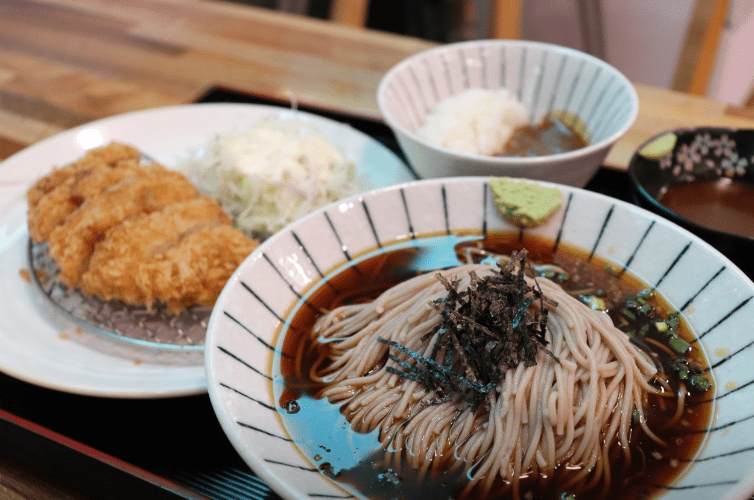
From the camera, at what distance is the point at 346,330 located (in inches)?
58.3

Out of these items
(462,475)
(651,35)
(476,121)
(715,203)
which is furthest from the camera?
(651,35)

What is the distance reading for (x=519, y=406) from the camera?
1.18 meters

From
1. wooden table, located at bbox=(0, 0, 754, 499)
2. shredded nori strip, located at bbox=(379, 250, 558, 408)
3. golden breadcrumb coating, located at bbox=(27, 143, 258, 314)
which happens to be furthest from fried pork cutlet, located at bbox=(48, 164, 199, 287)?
shredded nori strip, located at bbox=(379, 250, 558, 408)

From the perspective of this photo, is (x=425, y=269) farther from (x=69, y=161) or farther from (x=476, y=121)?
(x=69, y=161)

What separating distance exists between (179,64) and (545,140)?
83.8 inches

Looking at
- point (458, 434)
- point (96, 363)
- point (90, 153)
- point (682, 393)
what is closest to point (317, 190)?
point (90, 153)

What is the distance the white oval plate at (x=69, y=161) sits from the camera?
1.47 metres

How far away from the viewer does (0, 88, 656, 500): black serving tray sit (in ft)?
4.20

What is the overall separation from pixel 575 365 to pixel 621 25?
3694 mm

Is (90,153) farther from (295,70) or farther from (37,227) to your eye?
(295,70)

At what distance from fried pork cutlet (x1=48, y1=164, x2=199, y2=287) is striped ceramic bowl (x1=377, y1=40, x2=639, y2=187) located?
0.84 m

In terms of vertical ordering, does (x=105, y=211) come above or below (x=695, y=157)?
below

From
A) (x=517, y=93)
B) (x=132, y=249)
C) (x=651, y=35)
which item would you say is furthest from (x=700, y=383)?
(x=651, y=35)

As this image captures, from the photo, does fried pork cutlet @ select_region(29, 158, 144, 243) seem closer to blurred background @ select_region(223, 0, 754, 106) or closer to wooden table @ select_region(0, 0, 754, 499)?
wooden table @ select_region(0, 0, 754, 499)
